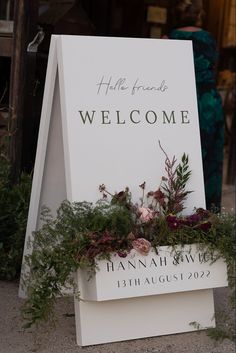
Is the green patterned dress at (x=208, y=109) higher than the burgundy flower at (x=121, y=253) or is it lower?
higher

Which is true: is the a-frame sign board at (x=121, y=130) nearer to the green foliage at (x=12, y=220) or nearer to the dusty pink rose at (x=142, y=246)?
the dusty pink rose at (x=142, y=246)

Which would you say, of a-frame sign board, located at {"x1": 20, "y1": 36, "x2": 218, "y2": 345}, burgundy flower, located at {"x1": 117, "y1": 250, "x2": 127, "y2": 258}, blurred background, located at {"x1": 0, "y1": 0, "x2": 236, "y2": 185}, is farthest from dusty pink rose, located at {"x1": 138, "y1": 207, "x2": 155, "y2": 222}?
blurred background, located at {"x1": 0, "y1": 0, "x2": 236, "y2": 185}

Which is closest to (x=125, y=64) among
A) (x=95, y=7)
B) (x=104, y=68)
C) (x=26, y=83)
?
(x=104, y=68)

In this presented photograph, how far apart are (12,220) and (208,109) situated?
171 cm

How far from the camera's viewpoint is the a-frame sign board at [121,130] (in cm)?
359

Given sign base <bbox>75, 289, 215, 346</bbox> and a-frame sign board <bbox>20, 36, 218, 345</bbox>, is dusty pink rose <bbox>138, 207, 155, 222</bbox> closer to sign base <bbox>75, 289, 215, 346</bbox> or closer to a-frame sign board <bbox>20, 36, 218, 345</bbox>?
a-frame sign board <bbox>20, 36, 218, 345</bbox>

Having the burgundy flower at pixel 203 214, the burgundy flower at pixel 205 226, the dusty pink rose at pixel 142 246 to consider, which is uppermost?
the burgundy flower at pixel 203 214

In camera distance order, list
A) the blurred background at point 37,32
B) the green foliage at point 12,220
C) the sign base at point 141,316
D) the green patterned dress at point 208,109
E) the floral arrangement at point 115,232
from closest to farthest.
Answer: the floral arrangement at point 115,232 → the sign base at point 141,316 → the green foliage at point 12,220 → the blurred background at point 37,32 → the green patterned dress at point 208,109

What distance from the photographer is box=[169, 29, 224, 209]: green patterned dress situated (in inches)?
204

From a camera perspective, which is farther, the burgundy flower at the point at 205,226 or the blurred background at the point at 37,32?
the blurred background at the point at 37,32

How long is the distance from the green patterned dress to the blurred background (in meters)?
0.99

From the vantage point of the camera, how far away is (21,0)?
15.2ft

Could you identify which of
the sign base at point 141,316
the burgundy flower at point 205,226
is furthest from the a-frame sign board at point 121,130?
the burgundy flower at point 205,226

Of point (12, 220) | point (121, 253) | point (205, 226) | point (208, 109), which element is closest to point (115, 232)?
point (121, 253)
